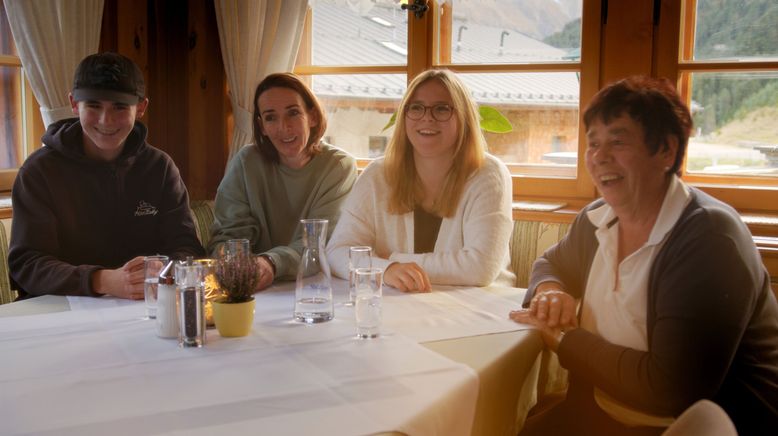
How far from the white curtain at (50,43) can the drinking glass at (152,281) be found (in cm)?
153

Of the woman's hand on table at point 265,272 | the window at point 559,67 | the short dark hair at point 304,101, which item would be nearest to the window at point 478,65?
the window at point 559,67

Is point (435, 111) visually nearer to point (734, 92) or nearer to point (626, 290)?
point (626, 290)

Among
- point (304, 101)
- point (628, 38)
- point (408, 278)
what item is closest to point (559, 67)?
point (628, 38)

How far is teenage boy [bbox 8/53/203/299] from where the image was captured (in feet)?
6.41

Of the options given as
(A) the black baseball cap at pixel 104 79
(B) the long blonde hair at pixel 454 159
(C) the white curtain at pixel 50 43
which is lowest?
(B) the long blonde hair at pixel 454 159

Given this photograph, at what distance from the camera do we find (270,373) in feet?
4.15

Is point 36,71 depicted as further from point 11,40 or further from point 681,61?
point 681,61

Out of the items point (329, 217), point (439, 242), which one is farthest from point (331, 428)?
point (329, 217)

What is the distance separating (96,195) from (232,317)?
936 mm

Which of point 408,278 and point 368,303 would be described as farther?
→ point 408,278

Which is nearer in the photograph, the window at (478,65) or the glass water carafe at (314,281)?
the glass water carafe at (314,281)

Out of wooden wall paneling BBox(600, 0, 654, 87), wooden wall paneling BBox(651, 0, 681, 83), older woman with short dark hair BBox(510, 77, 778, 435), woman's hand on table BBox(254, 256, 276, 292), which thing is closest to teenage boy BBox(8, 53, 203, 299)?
woman's hand on table BBox(254, 256, 276, 292)

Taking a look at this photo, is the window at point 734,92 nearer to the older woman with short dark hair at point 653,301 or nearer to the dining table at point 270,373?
the older woman with short dark hair at point 653,301

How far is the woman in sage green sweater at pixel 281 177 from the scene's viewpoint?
2492 mm
